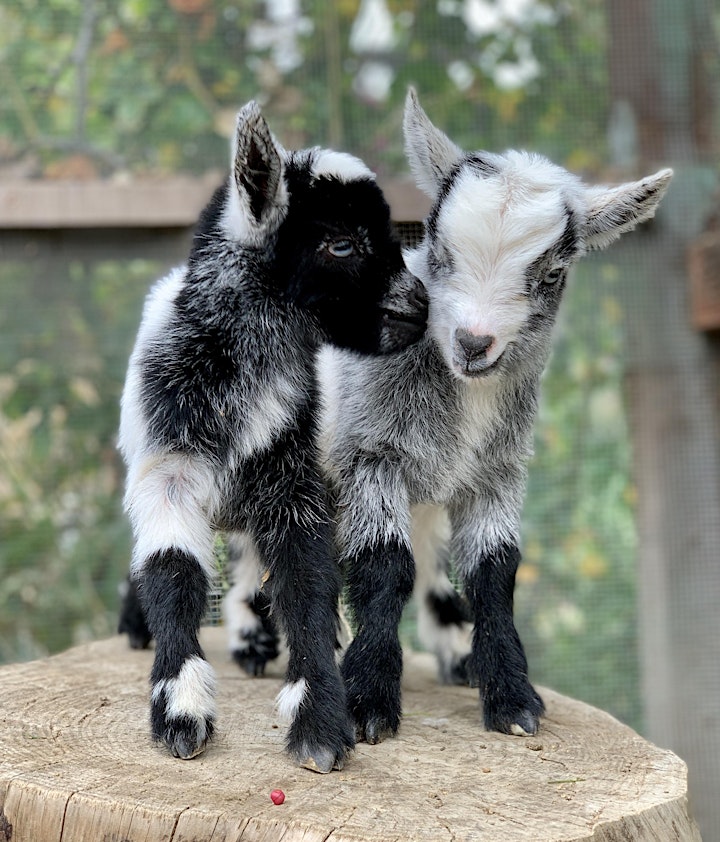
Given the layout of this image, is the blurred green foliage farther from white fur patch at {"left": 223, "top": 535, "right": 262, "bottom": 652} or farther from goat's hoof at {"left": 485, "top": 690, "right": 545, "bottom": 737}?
goat's hoof at {"left": 485, "top": 690, "right": 545, "bottom": 737}

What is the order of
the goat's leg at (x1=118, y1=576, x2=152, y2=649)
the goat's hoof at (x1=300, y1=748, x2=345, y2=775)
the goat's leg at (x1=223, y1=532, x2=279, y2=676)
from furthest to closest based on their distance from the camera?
the goat's leg at (x1=118, y1=576, x2=152, y2=649)
the goat's leg at (x1=223, y1=532, x2=279, y2=676)
the goat's hoof at (x1=300, y1=748, x2=345, y2=775)

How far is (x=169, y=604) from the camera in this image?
8.10ft

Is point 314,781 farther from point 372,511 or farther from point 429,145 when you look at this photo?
point 429,145

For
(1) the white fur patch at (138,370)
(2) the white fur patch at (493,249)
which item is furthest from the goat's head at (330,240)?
(1) the white fur patch at (138,370)

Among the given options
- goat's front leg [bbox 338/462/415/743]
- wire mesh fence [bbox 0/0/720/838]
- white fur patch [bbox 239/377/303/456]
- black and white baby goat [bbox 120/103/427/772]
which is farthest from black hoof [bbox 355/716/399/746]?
wire mesh fence [bbox 0/0/720/838]

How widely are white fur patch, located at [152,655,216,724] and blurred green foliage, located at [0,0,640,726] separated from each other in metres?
2.33

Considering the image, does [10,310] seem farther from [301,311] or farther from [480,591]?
[480,591]

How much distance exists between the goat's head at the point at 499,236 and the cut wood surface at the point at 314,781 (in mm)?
939

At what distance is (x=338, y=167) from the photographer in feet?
8.81

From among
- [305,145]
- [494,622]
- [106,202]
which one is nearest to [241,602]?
[494,622]

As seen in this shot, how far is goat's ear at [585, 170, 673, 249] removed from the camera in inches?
114

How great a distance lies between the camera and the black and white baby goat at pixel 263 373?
2549 mm

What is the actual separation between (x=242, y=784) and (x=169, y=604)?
0.45 metres

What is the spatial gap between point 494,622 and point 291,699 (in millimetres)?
672
